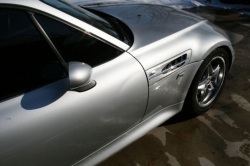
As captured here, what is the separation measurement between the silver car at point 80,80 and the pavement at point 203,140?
320 millimetres

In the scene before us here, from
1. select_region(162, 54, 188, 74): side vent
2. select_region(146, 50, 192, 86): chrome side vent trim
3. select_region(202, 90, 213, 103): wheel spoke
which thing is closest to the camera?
select_region(146, 50, 192, 86): chrome side vent trim

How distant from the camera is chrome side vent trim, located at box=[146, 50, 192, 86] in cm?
167

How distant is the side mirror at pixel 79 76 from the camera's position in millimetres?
1230

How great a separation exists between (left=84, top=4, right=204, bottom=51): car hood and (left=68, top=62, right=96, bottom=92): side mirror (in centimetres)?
49

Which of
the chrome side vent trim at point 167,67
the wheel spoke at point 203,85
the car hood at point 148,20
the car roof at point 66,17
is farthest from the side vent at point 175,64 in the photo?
the wheel spoke at point 203,85

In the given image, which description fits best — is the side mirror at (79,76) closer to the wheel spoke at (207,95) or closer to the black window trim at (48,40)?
the black window trim at (48,40)

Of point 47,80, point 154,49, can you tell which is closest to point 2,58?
point 47,80

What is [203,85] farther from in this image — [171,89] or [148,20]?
[148,20]

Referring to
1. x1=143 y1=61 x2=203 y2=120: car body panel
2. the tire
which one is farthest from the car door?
the tire

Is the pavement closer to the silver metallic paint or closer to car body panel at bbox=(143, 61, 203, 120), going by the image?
car body panel at bbox=(143, 61, 203, 120)

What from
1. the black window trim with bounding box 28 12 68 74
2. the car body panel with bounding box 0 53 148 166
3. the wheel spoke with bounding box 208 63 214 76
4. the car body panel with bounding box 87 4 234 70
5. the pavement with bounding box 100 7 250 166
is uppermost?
the black window trim with bounding box 28 12 68 74

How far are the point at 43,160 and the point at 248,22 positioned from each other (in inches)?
245

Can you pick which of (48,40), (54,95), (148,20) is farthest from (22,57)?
(148,20)

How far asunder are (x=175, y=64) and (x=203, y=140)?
90 centimetres
